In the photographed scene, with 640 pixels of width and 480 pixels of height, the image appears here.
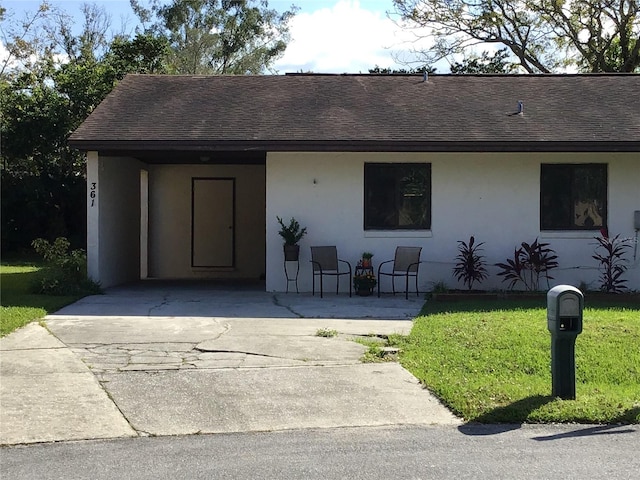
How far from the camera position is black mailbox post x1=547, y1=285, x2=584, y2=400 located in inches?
247

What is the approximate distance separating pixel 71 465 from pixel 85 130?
9.67 m

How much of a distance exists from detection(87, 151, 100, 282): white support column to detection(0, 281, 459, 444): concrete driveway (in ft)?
7.16

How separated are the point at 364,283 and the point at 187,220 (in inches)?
261

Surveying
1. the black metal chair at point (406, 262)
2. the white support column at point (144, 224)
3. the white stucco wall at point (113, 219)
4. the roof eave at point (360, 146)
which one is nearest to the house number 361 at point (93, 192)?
the white stucco wall at point (113, 219)

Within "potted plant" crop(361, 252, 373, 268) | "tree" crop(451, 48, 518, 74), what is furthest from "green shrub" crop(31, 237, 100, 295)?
"tree" crop(451, 48, 518, 74)

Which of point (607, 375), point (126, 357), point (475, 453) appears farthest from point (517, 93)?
point (475, 453)

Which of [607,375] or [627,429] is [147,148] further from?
[627,429]

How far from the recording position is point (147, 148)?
44.0ft

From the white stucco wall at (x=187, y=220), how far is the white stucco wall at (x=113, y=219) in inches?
32.4

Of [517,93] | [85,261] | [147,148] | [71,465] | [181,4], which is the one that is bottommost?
[71,465]

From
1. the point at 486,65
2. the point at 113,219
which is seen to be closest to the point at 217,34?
the point at 486,65

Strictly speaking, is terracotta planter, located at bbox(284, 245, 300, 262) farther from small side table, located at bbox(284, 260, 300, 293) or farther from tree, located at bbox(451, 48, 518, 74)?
tree, located at bbox(451, 48, 518, 74)

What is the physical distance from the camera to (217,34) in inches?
1773

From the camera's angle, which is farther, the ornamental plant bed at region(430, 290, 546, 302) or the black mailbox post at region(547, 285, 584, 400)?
the ornamental plant bed at region(430, 290, 546, 302)
